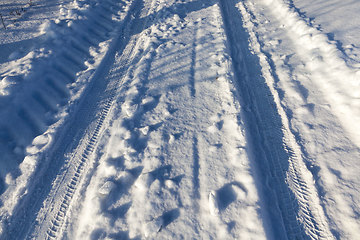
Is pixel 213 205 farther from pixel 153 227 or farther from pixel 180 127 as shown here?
pixel 180 127

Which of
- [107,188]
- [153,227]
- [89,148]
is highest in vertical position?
[89,148]

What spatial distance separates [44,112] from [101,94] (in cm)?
97

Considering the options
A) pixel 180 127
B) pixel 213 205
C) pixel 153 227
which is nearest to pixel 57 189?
pixel 153 227

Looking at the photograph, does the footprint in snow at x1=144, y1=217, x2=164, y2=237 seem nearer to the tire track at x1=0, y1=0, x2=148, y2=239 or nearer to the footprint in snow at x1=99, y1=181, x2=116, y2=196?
the footprint in snow at x1=99, y1=181, x2=116, y2=196

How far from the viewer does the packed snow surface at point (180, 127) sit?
257 cm

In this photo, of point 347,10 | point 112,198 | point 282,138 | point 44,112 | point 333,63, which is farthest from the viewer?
point 347,10

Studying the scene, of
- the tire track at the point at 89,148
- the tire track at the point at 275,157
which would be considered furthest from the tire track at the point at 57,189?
the tire track at the point at 275,157

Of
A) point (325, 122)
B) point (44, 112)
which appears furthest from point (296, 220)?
point (44, 112)

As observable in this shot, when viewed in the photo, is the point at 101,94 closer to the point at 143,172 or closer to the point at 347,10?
the point at 143,172

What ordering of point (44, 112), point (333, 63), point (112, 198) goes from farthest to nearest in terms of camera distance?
1. point (333, 63)
2. point (44, 112)
3. point (112, 198)

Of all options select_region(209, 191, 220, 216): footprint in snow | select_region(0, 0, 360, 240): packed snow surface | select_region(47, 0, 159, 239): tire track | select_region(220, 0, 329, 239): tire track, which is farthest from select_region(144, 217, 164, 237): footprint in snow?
select_region(220, 0, 329, 239): tire track

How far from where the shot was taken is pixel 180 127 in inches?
136

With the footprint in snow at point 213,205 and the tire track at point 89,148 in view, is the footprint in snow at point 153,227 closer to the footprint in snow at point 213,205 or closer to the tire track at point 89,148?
the footprint in snow at point 213,205

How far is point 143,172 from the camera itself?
2.95 m
